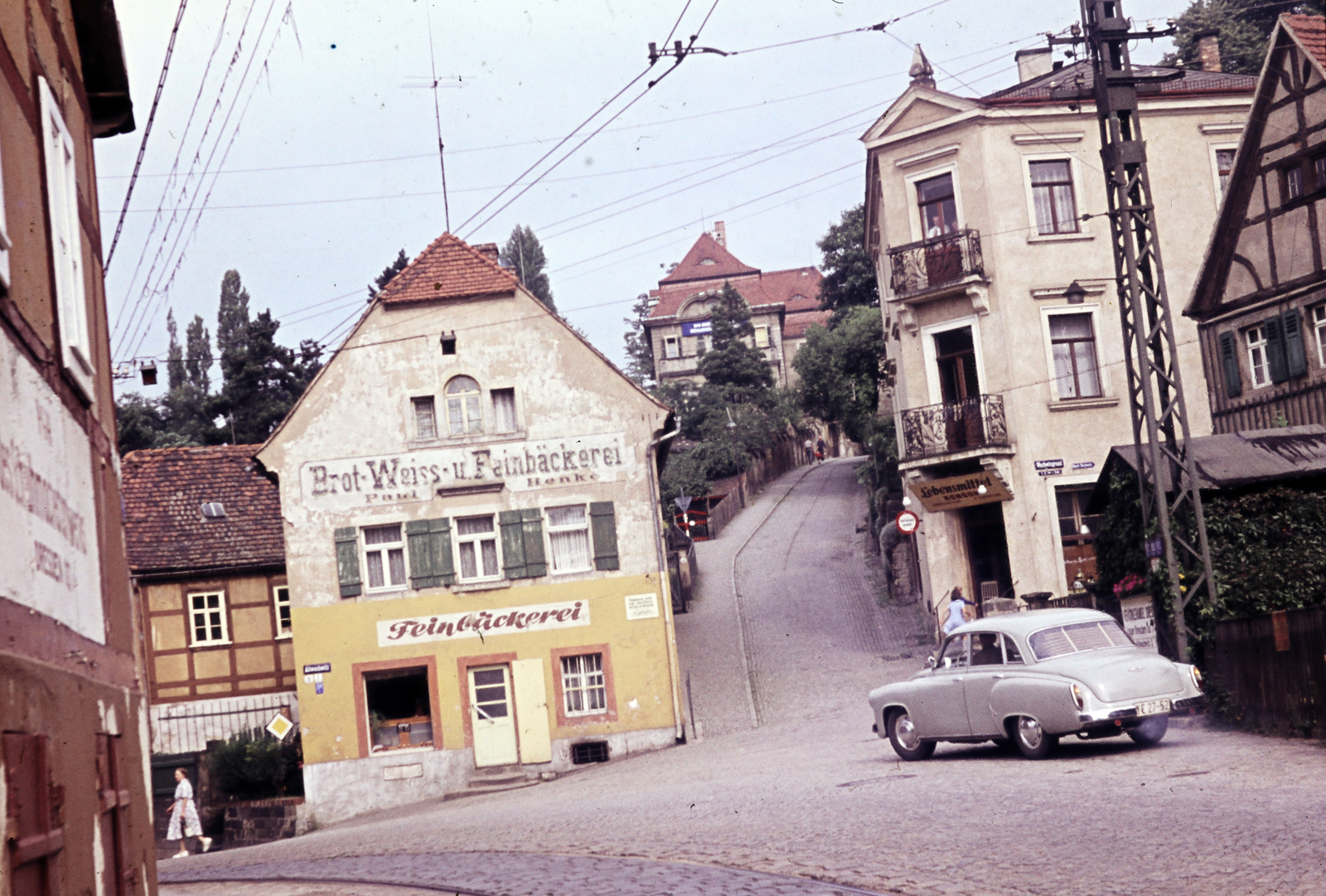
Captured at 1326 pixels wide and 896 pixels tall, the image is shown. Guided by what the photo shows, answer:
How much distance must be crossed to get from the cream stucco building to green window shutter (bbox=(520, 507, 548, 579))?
9.07 metres

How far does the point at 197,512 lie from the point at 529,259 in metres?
67.4

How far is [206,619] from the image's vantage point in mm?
37125

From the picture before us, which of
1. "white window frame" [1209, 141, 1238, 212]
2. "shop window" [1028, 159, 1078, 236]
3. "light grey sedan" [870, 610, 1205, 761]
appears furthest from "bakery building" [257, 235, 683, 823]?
"white window frame" [1209, 141, 1238, 212]

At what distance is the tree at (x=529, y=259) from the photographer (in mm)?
102625

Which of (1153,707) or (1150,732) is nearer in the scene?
(1153,707)

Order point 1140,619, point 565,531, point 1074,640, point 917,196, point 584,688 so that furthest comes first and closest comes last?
point 917,196
point 565,531
point 584,688
point 1140,619
point 1074,640

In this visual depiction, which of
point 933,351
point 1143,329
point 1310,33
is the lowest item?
point 1143,329

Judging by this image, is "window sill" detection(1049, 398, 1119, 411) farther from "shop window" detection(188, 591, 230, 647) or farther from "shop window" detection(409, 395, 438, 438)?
"shop window" detection(188, 591, 230, 647)

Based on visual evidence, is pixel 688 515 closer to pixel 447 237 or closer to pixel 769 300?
pixel 447 237

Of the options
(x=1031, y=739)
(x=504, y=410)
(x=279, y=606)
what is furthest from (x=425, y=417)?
(x=1031, y=739)

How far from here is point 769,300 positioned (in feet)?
368

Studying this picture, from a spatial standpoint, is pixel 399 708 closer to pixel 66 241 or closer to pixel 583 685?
pixel 583 685

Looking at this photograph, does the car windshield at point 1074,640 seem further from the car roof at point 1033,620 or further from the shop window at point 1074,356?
the shop window at point 1074,356

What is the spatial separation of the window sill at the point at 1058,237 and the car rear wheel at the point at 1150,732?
2000 centimetres
